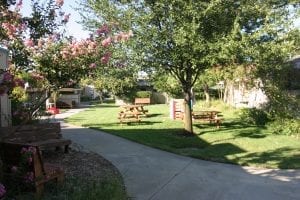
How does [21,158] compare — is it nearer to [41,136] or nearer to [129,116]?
[41,136]

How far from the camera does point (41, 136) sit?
37.7 ft

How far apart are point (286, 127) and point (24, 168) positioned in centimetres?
1216

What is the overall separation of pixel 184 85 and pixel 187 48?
2.70 meters

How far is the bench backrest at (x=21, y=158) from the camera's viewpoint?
664cm

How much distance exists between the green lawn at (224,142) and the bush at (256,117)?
2.27ft

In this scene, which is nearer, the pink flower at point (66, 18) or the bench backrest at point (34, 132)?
the pink flower at point (66, 18)

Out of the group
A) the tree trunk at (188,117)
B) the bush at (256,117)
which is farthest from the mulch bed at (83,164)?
the bush at (256,117)

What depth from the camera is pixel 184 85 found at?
1667 cm

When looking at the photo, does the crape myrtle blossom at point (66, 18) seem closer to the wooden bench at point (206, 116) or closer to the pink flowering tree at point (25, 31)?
the pink flowering tree at point (25, 31)

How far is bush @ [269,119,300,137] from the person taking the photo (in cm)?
1617

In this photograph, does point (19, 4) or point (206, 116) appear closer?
point (19, 4)

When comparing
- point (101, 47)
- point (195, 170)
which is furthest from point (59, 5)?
point (195, 170)

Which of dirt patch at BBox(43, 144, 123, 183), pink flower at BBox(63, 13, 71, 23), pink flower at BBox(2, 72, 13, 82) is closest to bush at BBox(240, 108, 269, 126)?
dirt patch at BBox(43, 144, 123, 183)

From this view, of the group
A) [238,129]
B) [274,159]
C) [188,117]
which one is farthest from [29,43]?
[238,129]
